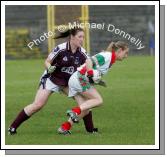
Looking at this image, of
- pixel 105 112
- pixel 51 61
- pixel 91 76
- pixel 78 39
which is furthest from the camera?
pixel 105 112

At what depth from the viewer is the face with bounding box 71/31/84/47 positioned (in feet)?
40.8

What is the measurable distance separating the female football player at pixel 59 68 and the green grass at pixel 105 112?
0.43 meters

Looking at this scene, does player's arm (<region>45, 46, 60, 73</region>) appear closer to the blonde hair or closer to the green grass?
the blonde hair

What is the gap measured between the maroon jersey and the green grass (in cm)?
83

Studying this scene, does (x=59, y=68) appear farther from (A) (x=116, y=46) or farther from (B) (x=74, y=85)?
(A) (x=116, y=46)

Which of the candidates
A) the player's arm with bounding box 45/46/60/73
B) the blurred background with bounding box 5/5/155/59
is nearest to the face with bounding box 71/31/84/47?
the player's arm with bounding box 45/46/60/73

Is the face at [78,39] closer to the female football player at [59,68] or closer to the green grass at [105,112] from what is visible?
the female football player at [59,68]

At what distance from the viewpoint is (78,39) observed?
12445 mm

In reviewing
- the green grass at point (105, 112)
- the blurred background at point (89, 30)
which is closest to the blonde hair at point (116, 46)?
the green grass at point (105, 112)

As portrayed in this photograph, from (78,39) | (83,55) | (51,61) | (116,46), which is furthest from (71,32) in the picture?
(116,46)

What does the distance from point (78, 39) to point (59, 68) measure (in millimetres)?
609

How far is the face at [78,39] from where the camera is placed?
40.8 feet

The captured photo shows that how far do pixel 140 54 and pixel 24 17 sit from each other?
16.1 ft

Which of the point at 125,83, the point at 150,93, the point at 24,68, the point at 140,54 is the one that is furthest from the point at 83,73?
the point at 140,54
